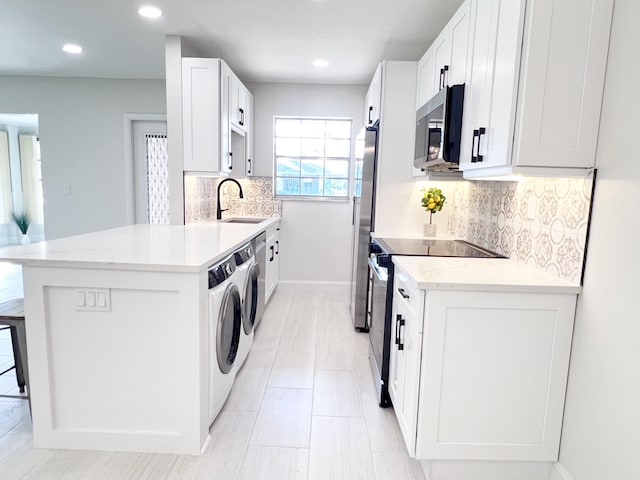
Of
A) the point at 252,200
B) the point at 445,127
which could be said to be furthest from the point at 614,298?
the point at 252,200

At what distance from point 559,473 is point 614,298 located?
84 centimetres

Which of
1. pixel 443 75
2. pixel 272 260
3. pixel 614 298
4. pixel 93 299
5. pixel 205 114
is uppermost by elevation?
pixel 443 75

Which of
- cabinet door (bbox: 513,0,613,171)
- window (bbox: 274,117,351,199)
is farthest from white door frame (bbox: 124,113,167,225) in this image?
cabinet door (bbox: 513,0,613,171)

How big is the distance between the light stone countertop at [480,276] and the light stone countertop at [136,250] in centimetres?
101

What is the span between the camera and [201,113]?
3.16 meters

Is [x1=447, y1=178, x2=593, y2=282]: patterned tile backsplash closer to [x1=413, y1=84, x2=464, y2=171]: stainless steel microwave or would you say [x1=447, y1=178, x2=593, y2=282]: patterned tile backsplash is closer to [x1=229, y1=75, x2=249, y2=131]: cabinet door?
[x1=413, y1=84, x2=464, y2=171]: stainless steel microwave

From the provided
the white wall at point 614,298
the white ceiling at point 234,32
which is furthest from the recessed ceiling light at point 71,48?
the white wall at point 614,298

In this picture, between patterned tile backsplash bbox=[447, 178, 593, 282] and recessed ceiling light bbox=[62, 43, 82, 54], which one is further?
recessed ceiling light bbox=[62, 43, 82, 54]

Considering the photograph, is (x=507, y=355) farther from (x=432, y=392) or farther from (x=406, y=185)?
(x=406, y=185)

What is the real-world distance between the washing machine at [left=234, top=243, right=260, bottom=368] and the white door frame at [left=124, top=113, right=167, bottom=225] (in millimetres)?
2480

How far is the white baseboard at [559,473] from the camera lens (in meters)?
1.63

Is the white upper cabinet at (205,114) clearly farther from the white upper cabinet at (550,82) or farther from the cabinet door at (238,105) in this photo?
the white upper cabinet at (550,82)

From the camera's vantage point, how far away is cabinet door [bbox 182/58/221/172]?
313cm

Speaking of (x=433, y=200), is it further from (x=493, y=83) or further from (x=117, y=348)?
(x=117, y=348)
